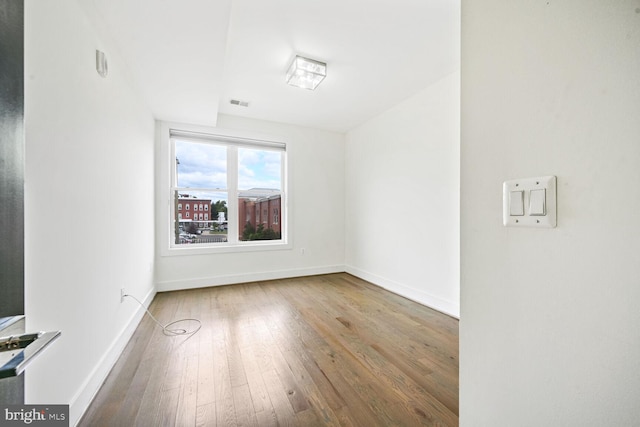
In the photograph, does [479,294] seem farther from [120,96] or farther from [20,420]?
[120,96]

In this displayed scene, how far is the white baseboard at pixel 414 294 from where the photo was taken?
2.56 meters

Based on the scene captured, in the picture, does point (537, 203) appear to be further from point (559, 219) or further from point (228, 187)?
point (228, 187)

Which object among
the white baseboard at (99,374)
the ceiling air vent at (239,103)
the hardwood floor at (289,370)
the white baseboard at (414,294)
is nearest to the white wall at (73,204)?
the white baseboard at (99,374)

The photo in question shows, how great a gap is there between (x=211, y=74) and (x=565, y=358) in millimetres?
2786

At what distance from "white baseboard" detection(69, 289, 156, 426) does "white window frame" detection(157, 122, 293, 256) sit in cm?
132

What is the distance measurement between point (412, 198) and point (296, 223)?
1898mm

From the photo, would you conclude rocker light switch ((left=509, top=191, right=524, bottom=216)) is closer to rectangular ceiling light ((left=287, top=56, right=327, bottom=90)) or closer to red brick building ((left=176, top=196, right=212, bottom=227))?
rectangular ceiling light ((left=287, top=56, right=327, bottom=90))

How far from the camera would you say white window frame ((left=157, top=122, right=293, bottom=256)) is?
3.32m

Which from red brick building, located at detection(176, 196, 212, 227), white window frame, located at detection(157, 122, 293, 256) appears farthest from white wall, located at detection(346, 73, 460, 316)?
red brick building, located at detection(176, 196, 212, 227)

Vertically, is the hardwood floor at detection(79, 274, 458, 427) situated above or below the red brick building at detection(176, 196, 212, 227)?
below

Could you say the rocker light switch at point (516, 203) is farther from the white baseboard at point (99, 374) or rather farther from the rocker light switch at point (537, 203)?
the white baseboard at point (99, 374)

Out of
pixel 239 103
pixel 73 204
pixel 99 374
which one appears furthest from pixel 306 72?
pixel 99 374

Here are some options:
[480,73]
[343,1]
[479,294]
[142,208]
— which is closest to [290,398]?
[479,294]
